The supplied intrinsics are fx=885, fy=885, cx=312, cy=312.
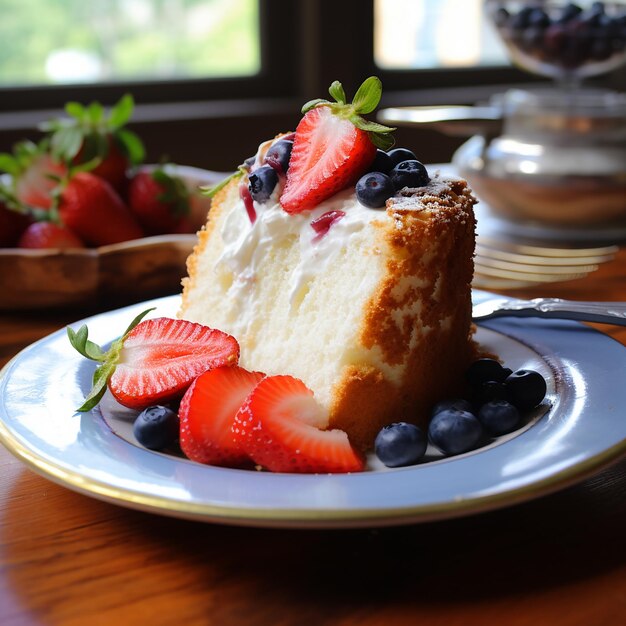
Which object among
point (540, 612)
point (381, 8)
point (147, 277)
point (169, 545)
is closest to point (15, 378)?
point (169, 545)

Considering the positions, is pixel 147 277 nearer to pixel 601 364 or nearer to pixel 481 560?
pixel 601 364

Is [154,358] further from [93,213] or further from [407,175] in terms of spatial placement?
[93,213]

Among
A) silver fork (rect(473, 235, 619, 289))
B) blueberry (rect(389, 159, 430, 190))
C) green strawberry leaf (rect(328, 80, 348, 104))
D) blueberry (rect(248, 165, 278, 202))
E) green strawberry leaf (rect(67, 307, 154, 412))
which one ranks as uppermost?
green strawberry leaf (rect(328, 80, 348, 104))

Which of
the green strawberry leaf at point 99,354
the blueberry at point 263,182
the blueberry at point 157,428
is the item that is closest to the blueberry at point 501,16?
the blueberry at point 263,182

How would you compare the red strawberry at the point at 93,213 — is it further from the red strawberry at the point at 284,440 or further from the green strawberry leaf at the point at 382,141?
the red strawberry at the point at 284,440

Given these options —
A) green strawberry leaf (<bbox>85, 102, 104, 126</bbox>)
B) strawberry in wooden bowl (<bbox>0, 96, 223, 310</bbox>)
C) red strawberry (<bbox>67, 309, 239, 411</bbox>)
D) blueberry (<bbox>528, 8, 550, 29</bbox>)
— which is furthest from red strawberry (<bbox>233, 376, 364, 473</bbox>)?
blueberry (<bbox>528, 8, 550, 29</bbox>)

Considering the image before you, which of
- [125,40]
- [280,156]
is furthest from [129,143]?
[125,40]

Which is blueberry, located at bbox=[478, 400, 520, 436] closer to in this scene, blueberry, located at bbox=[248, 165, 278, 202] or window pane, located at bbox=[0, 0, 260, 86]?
blueberry, located at bbox=[248, 165, 278, 202]
